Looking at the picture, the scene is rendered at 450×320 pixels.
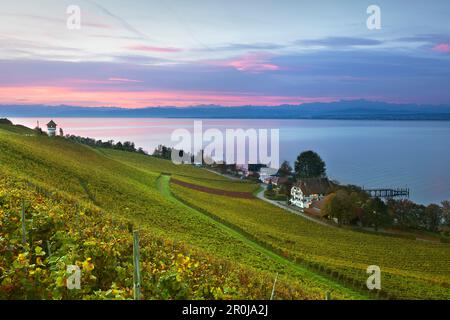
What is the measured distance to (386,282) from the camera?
18.7 metres

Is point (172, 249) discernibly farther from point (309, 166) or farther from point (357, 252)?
point (309, 166)

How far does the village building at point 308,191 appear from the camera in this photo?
60.3m

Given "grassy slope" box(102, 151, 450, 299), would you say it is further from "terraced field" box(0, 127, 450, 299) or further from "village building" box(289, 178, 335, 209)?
"village building" box(289, 178, 335, 209)

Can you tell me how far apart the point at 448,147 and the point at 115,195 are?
125071mm

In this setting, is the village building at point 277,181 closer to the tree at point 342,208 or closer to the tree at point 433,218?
the tree at point 342,208

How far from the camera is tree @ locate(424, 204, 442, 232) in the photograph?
4584cm

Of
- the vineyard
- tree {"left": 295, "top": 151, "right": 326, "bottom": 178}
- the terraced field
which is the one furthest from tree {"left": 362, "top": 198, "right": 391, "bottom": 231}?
tree {"left": 295, "top": 151, "right": 326, "bottom": 178}

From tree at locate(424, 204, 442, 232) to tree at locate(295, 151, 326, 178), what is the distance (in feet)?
117

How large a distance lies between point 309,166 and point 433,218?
121ft

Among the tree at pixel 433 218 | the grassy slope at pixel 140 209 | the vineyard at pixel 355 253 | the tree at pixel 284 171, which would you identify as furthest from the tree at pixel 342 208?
the tree at pixel 284 171
